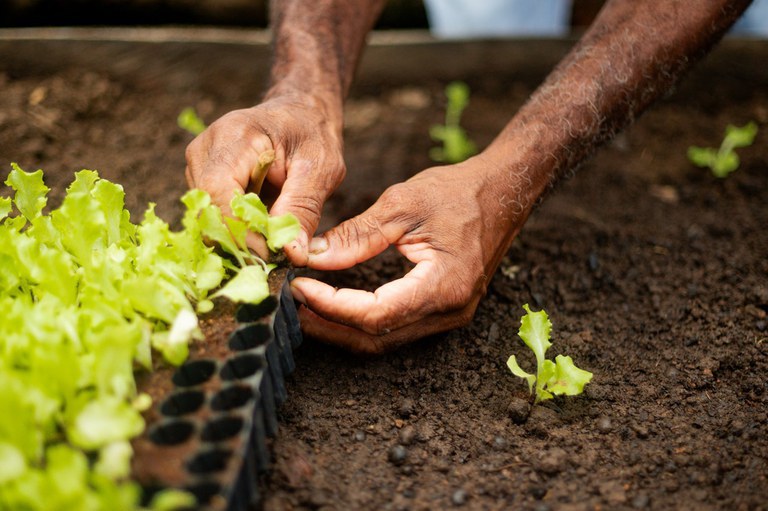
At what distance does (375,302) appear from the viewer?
1.56 metres

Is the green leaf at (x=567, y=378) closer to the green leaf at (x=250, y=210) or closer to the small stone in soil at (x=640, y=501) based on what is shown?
the small stone in soil at (x=640, y=501)

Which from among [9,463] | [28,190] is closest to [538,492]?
[9,463]

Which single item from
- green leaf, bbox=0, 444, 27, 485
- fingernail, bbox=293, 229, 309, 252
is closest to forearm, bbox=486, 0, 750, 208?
fingernail, bbox=293, 229, 309, 252

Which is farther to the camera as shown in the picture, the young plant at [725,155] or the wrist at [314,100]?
the young plant at [725,155]

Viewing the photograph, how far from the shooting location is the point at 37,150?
2.70m

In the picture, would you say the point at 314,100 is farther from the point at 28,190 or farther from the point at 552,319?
the point at 552,319

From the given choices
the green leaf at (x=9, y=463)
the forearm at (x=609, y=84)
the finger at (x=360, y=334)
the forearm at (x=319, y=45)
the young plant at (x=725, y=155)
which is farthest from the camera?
the young plant at (x=725, y=155)

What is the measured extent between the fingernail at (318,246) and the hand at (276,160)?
20 millimetres

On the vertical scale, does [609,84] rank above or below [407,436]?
above

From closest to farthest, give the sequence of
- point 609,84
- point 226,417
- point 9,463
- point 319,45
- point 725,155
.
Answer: point 9,463, point 226,417, point 609,84, point 319,45, point 725,155

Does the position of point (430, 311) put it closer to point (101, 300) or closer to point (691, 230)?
point (101, 300)

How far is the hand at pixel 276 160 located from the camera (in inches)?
61.4

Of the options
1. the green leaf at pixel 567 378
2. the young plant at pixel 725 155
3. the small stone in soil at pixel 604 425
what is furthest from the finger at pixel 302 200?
the young plant at pixel 725 155

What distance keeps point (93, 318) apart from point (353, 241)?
63cm
